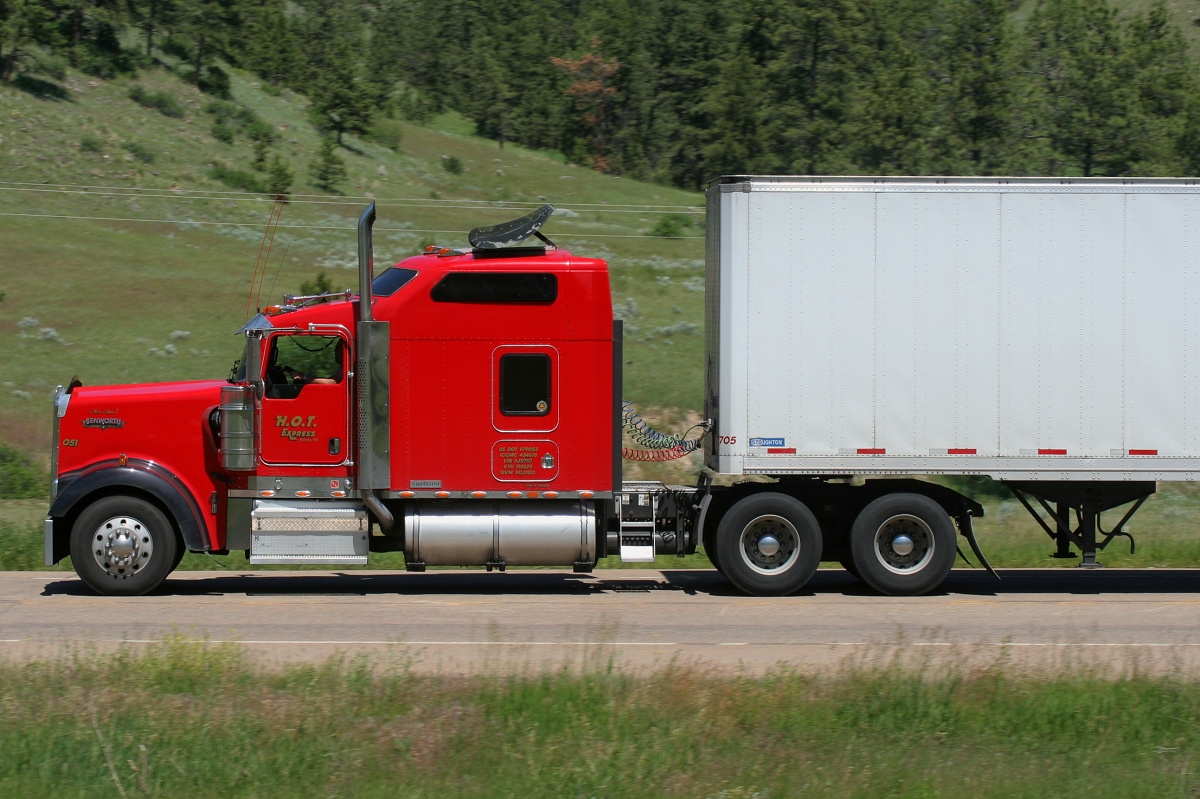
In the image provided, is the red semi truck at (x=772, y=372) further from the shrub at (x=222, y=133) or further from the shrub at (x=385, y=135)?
the shrub at (x=385, y=135)

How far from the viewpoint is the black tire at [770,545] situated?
1334 cm

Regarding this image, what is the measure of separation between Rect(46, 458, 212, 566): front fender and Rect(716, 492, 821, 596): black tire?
5600mm

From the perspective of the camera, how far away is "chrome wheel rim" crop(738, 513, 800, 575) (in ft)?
44.2

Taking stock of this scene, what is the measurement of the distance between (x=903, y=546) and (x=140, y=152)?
4248 cm

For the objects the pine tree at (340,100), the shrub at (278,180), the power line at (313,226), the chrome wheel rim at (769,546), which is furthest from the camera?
the pine tree at (340,100)

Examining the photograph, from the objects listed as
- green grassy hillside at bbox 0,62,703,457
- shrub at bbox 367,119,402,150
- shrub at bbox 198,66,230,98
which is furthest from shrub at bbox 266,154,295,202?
shrub at bbox 367,119,402,150

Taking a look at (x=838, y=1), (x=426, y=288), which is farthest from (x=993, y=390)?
(x=838, y=1)

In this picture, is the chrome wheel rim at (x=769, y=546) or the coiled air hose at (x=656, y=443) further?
the coiled air hose at (x=656, y=443)

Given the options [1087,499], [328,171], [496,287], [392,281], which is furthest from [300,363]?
[328,171]

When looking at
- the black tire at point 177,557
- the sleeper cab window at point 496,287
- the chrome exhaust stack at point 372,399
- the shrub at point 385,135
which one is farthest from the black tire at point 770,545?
the shrub at point 385,135

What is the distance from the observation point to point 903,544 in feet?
44.4

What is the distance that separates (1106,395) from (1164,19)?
182ft

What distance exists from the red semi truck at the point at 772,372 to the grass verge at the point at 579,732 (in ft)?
13.2

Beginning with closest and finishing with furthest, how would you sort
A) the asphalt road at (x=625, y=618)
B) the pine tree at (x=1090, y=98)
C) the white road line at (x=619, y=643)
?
the asphalt road at (x=625, y=618) → the white road line at (x=619, y=643) → the pine tree at (x=1090, y=98)
